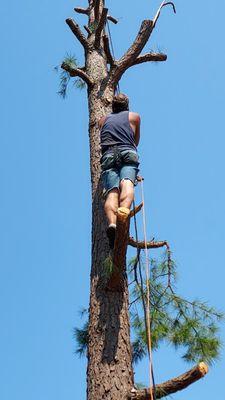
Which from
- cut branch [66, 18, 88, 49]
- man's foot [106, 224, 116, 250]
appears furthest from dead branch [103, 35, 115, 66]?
man's foot [106, 224, 116, 250]

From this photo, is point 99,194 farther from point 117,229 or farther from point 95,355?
point 95,355

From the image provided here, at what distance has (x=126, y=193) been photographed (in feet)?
12.0

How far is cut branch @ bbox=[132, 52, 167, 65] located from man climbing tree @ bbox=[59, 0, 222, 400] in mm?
204

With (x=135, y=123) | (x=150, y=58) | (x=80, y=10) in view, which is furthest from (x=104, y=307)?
(x=80, y=10)

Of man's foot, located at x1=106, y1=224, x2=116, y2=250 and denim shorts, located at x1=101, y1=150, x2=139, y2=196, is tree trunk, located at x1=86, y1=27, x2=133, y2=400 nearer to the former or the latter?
man's foot, located at x1=106, y1=224, x2=116, y2=250

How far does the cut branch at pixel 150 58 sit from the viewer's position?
5.50 metres

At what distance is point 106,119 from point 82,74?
3.43 feet

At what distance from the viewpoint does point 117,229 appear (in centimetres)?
334

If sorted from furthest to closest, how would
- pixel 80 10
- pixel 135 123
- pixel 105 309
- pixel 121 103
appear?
pixel 80 10
pixel 121 103
pixel 135 123
pixel 105 309

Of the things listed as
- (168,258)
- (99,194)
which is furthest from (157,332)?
(99,194)

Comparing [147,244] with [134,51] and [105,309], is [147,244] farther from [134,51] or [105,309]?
[134,51]

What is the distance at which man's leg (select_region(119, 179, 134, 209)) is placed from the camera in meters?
3.59

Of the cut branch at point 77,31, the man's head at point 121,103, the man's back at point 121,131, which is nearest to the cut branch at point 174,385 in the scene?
the man's back at point 121,131

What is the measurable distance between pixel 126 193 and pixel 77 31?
2.55 metres
